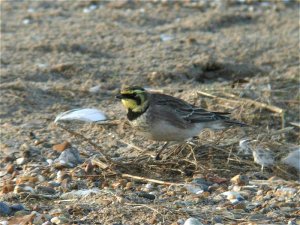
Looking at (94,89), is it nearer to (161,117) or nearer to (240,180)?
(161,117)

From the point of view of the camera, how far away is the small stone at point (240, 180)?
21.1ft

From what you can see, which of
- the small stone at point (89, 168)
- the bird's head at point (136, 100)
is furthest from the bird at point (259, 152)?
the small stone at point (89, 168)

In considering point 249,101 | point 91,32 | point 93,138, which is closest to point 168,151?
point 93,138

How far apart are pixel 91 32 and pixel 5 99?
2.55 metres

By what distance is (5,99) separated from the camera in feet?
27.1

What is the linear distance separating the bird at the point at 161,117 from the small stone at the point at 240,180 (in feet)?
1.99

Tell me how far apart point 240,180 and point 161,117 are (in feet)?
2.71

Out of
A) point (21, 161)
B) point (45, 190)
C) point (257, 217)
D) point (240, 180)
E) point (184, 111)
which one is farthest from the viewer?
point (184, 111)

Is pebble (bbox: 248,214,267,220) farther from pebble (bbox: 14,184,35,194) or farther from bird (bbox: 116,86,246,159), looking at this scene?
pebble (bbox: 14,184,35,194)

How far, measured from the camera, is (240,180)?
647cm

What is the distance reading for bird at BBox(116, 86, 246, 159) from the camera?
6.81 metres

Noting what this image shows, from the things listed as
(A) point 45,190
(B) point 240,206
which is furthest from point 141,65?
(B) point 240,206

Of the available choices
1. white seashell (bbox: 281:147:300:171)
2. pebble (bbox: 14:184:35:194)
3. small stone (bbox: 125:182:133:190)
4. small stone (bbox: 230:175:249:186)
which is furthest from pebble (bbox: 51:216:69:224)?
white seashell (bbox: 281:147:300:171)

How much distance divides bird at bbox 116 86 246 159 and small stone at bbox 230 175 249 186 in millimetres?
605
